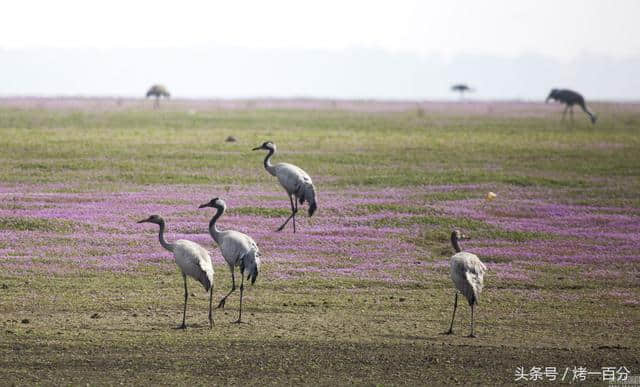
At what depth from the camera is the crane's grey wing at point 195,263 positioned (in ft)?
58.1

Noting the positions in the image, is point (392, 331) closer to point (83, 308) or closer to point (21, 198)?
point (83, 308)

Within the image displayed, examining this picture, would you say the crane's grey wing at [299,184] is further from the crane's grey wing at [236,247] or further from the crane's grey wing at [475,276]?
the crane's grey wing at [475,276]

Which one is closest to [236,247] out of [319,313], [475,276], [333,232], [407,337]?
[319,313]

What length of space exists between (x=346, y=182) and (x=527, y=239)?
34.7 ft

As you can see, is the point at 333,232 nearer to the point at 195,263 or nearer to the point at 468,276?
the point at 195,263

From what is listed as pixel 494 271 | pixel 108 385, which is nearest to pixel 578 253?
pixel 494 271

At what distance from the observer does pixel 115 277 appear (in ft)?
73.8

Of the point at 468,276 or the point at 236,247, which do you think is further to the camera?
the point at 236,247

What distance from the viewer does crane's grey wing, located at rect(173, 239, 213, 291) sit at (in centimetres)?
1770

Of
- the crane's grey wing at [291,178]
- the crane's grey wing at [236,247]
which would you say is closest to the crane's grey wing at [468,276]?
the crane's grey wing at [236,247]

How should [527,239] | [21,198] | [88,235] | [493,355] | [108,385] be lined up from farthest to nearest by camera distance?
[21,198] → [527,239] → [88,235] → [493,355] → [108,385]

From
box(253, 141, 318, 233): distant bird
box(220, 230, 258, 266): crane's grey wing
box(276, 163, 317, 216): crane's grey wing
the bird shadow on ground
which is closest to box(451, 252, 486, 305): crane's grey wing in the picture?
the bird shadow on ground

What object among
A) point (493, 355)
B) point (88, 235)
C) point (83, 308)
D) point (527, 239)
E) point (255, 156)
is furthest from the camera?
point (255, 156)

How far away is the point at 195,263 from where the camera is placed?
17.7 metres
